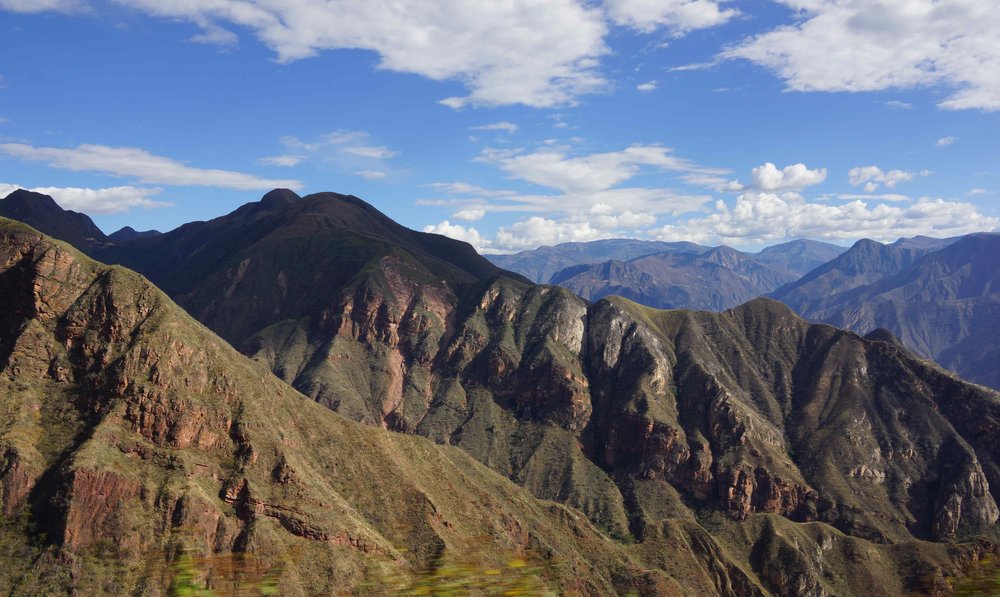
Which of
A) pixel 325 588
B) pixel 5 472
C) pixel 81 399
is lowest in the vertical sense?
pixel 325 588

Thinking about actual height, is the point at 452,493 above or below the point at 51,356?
below

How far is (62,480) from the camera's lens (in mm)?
125875

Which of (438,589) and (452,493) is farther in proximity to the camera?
(452,493)

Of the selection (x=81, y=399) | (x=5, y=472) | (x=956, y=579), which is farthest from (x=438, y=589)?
(x=81, y=399)

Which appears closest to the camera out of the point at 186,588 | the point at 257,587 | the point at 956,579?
the point at 186,588

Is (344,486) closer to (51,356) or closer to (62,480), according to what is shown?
(62,480)

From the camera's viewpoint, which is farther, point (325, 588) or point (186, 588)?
point (325, 588)

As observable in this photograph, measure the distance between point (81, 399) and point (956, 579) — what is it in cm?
15923

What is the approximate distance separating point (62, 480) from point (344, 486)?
5531 cm

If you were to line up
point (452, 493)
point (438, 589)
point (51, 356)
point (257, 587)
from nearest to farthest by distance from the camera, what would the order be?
1. point (438, 589)
2. point (257, 587)
3. point (51, 356)
4. point (452, 493)

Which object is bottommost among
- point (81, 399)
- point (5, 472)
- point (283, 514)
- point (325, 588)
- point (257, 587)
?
point (325, 588)

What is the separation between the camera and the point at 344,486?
15562 centimetres

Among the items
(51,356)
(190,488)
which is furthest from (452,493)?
(51,356)

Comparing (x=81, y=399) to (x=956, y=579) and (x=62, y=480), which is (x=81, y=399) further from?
(x=956, y=579)
